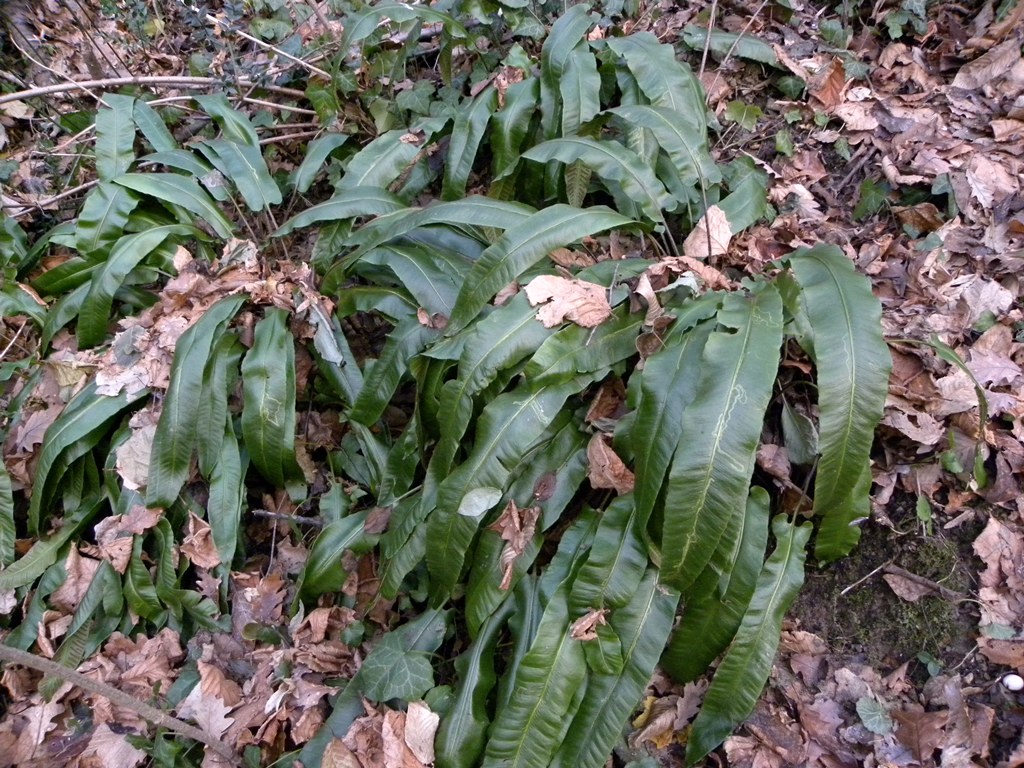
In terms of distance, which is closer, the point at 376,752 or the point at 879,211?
the point at 376,752

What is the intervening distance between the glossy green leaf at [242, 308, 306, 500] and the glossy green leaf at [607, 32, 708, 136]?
179 centimetres

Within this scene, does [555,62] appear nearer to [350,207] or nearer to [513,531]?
[350,207]

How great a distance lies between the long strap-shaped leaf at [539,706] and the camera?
1835 millimetres

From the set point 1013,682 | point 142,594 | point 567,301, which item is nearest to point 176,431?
point 142,594

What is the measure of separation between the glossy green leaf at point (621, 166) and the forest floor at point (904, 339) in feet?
1.26

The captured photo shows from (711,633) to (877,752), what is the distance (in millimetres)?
525

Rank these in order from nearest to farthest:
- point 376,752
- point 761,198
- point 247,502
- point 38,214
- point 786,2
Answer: point 376,752 < point 761,198 < point 247,502 < point 786,2 < point 38,214

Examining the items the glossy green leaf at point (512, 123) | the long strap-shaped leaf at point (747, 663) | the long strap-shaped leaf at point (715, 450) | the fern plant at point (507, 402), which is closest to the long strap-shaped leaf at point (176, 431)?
the fern plant at point (507, 402)

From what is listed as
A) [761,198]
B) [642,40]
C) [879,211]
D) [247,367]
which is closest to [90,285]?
[247,367]

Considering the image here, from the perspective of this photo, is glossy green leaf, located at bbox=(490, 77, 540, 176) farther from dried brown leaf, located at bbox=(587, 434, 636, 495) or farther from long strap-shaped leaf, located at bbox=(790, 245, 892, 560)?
long strap-shaped leaf, located at bbox=(790, 245, 892, 560)

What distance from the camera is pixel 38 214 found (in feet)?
12.2

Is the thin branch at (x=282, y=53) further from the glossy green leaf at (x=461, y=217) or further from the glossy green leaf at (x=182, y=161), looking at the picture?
the glossy green leaf at (x=461, y=217)

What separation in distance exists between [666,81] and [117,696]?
9.36 feet

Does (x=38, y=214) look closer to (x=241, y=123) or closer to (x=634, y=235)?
(x=241, y=123)
